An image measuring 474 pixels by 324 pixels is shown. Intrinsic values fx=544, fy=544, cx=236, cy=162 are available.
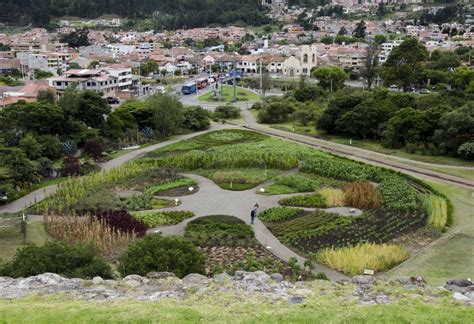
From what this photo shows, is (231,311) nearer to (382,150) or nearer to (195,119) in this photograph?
(382,150)

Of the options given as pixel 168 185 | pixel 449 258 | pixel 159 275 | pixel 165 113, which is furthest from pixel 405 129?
pixel 159 275

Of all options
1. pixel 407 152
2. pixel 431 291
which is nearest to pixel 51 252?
pixel 431 291

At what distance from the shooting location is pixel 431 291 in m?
10.3

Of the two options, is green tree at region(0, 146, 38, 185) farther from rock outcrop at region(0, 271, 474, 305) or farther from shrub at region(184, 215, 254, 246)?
rock outcrop at region(0, 271, 474, 305)

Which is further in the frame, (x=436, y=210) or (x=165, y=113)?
(x=165, y=113)

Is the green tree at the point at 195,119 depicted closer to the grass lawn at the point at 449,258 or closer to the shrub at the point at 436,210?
the shrub at the point at 436,210

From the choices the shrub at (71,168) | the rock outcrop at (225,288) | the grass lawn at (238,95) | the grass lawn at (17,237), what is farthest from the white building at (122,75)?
the rock outcrop at (225,288)

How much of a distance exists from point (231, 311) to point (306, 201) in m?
12.8

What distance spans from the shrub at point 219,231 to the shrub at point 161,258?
425cm

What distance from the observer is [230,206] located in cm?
2119

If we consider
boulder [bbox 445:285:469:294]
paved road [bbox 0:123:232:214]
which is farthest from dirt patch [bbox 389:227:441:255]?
paved road [bbox 0:123:232:214]

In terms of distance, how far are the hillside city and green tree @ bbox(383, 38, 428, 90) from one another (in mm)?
163

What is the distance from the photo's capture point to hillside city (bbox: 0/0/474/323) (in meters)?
9.95

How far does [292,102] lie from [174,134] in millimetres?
12029
